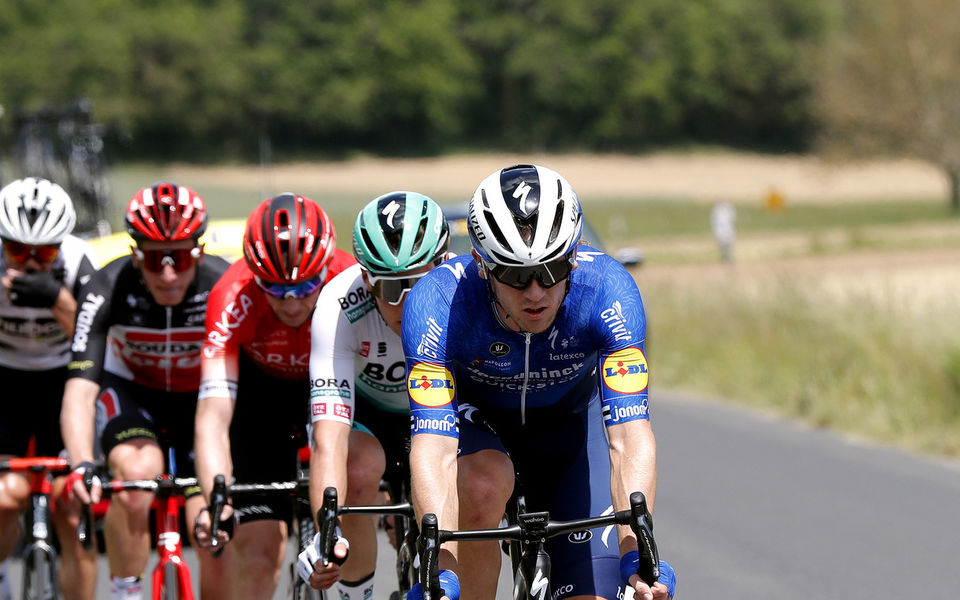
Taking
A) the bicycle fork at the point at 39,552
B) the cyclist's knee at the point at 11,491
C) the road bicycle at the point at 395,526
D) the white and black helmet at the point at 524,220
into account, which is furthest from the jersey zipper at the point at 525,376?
the cyclist's knee at the point at 11,491

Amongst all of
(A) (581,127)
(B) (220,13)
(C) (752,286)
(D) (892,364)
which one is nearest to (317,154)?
(B) (220,13)

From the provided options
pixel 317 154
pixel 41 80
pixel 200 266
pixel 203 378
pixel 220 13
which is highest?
pixel 220 13

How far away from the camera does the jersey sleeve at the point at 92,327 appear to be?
5.55 m

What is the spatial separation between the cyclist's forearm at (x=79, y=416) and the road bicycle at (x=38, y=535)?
349 mm

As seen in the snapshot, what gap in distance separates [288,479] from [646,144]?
80.9 metres

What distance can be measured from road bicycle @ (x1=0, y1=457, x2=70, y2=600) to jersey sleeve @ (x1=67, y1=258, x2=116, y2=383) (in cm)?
48

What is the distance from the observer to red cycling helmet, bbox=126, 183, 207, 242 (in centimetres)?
540

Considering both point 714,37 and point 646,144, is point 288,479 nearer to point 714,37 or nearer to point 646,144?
point 646,144

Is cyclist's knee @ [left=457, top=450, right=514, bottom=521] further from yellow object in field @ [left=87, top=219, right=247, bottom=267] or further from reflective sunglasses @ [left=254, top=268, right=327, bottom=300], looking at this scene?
yellow object in field @ [left=87, top=219, right=247, bottom=267]

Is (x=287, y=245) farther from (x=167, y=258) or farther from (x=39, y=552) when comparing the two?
(x=39, y=552)

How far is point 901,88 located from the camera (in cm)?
6047

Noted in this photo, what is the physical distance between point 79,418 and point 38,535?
2.65ft

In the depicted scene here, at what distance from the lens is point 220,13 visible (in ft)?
269

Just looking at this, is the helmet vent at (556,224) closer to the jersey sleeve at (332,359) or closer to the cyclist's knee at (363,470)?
the jersey sleeve at (332,359)
